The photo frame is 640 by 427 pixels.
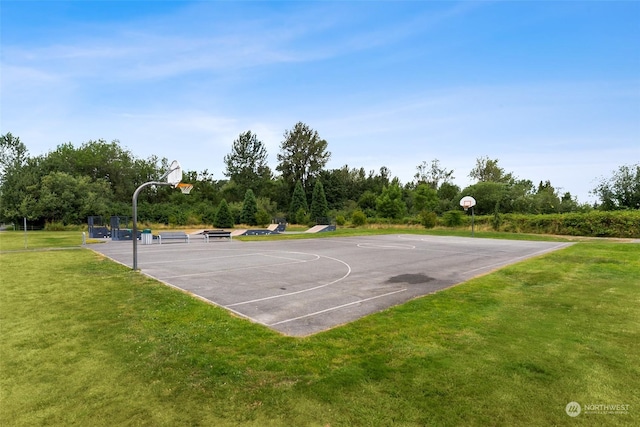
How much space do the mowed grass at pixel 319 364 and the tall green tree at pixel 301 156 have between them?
53083 millimetres

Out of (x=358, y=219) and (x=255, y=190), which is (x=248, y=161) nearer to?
(x=255, y=190)

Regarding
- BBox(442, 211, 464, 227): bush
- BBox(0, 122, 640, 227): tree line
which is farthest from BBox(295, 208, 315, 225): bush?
BBox(442, 211, 464, 227): bush

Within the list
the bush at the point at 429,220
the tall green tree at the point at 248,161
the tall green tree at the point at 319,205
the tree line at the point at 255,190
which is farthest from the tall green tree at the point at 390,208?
the tall green tree at the point at 248,161

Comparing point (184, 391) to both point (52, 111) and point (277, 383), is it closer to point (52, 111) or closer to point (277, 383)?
point (277, 383)

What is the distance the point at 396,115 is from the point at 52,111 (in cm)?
2242

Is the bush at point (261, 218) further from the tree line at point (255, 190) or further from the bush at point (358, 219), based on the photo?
the bush at point (358, 219)

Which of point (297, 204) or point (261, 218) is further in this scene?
point (297, 204)

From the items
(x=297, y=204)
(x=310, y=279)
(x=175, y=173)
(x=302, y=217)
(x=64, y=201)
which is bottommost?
(x=310, y=279)

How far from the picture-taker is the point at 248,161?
5934 cm

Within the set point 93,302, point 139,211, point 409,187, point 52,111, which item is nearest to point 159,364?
point 93,302

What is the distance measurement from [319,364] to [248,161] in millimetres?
57657

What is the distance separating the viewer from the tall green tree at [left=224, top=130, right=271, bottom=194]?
58.5 meters

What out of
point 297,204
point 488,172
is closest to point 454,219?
point 297,204

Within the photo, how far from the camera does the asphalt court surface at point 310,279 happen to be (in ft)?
22.0
